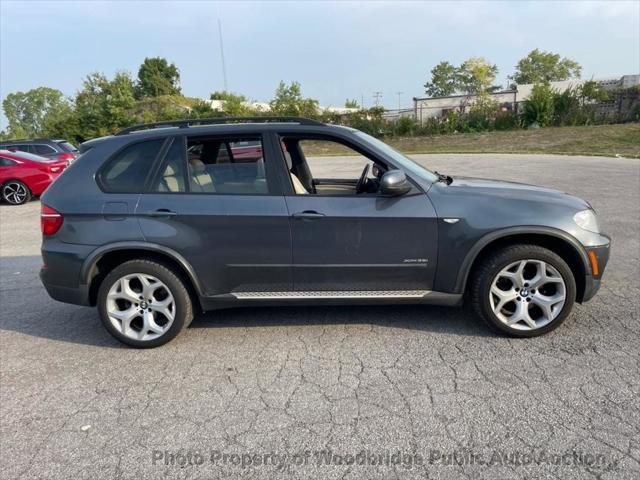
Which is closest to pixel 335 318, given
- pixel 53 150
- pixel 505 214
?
pixel 505 214

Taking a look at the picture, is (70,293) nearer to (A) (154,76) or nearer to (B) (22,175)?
(B) (22,175)

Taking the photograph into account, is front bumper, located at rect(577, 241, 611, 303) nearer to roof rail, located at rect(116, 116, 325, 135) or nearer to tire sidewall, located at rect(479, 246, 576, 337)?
tire sidewall, located at rect(479, 246, 576, 337)

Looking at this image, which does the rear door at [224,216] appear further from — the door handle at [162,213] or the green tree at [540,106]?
the green tree at [540,106]

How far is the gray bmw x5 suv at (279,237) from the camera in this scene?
11.4 ft

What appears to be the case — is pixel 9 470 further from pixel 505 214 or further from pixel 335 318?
pixel 505 214

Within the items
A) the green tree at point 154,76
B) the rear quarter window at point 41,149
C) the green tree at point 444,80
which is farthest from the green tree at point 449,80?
the rear quarter window at point 41,149

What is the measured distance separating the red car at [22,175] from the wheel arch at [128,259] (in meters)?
9.62

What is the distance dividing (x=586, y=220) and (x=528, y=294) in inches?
28.8

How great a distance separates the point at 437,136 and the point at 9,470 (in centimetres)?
2801

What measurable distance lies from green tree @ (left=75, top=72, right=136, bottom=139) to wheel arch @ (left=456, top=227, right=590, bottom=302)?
3667 cm

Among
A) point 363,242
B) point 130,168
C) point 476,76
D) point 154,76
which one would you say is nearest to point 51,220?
point 130,168

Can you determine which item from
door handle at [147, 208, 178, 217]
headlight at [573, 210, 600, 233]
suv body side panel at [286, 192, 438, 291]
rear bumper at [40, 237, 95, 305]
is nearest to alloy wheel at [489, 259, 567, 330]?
headlight at [573, 210, 600, 233]

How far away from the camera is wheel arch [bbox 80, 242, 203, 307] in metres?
3.55

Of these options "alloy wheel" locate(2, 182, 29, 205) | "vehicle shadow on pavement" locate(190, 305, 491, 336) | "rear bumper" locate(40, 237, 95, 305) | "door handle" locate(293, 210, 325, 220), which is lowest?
"vehicle shadow on pavement" locate(190, 305, 491, 336)
